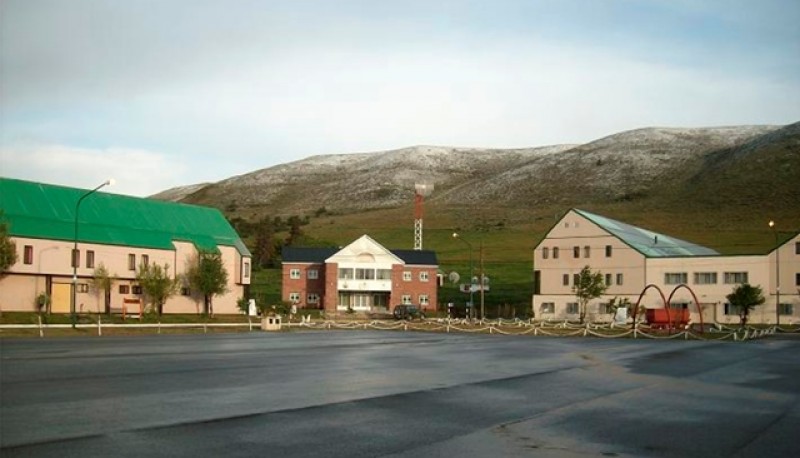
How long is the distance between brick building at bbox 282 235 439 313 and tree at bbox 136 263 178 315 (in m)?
29.4

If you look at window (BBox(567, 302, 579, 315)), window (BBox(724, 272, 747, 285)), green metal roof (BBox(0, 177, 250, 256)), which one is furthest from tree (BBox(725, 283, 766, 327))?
green metal roof (BBox(0, 177, 250, 256))

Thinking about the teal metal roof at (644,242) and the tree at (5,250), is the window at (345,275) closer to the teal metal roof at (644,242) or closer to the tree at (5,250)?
the teal metal roof at (644,242)

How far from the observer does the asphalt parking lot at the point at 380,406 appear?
541 inches

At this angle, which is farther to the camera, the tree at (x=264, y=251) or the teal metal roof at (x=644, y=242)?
the tree at (x=264, y=251)

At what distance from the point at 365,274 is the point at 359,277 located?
2.65ft

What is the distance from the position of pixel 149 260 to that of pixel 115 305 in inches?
234

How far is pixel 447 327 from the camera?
67938 millimetres

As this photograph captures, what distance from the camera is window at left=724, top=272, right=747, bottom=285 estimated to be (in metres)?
86.6

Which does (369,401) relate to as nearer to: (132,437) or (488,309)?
(132,437)

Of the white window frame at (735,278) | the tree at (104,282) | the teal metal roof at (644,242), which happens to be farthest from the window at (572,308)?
the tree at (104,282)

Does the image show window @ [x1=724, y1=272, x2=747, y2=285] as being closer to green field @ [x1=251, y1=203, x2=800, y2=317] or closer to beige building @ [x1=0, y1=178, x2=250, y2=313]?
green field @ [x1=251, y1=203, x2=800, y2=317]

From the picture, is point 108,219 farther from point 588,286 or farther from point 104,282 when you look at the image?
point 588,286

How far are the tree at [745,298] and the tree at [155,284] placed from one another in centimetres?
4934

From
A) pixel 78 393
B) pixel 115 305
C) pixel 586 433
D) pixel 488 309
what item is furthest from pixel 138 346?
pixel 488 309
